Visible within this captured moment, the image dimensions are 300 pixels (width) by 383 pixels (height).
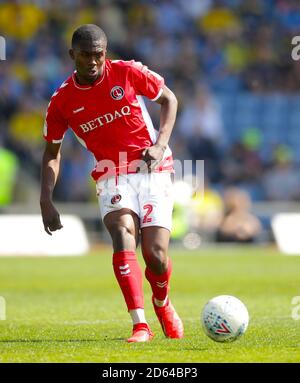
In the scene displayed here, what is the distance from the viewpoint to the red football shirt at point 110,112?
888cm

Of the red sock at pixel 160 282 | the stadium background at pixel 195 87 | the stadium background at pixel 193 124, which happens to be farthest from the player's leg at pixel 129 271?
the stadium background at pixel 195 87

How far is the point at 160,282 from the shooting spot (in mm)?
8898

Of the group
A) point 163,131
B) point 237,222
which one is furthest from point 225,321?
point 237,222

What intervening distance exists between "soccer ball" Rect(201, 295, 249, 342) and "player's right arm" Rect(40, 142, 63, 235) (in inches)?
57.6

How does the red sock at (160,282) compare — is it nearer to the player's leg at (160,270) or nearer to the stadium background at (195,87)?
the player's leg at (160,270)

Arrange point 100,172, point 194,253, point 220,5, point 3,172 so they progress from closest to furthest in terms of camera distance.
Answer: point 100,172 < point 194,253 < point 3,172 < point 220,5

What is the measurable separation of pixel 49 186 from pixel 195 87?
1644 centimetres

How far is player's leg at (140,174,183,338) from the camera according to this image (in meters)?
8.68

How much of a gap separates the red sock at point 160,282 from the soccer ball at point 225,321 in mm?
651

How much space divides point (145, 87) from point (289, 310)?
3607 millimetres

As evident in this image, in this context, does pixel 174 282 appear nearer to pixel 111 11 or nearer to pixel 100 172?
pixel 100 172

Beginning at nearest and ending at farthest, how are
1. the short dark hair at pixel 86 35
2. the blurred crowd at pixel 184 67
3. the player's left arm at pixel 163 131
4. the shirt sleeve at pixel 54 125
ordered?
the short dark hair at pixel 86 35 < the player's left arm at pixel 163 131 < the shirt sleeve at pixel 54 125 < the blurred crowd at pixel 184 67

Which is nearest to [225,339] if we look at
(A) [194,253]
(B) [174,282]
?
(B) [174,282]
